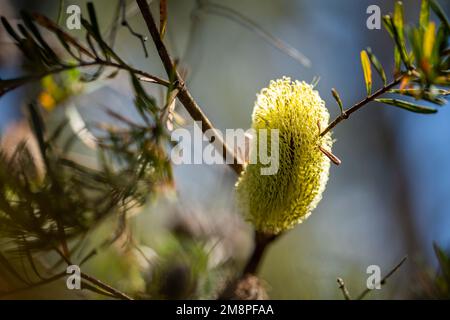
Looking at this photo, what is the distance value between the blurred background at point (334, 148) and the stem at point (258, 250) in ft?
0.67

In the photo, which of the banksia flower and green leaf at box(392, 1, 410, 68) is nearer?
green leaf at box(392, 1, 410, 68)

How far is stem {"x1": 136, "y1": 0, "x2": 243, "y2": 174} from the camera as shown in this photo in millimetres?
534

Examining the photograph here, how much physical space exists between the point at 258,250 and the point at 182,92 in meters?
0.32

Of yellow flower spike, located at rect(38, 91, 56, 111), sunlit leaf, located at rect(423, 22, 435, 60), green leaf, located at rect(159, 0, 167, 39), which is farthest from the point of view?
yellow flower spike, located at rect(38, 91, 56, 111)

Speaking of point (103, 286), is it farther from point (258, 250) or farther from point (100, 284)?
point (258, 250)

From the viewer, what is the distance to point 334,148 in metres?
2.39

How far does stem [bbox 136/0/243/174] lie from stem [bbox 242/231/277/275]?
119 millimetres

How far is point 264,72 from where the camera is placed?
2.64 m

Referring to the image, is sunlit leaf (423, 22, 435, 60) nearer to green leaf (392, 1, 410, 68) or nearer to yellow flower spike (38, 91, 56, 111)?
green leaf (392, 1, 410, 68)

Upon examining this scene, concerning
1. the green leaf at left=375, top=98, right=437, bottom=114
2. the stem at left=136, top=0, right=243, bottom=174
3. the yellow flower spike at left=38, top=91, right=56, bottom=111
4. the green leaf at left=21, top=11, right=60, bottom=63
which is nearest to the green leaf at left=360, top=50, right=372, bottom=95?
the green leaf at left=375, top=98, right=437, bottom=114

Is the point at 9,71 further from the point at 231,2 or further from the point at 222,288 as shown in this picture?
the point at 231,2

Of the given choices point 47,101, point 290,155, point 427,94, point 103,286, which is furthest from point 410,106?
point 47,101

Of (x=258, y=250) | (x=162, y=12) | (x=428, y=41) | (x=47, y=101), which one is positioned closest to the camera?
(x=428, y=41)

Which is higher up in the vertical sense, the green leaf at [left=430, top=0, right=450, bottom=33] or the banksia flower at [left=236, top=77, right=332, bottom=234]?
the green leaf at [left=430, top=0, right=450, bottom=33]
